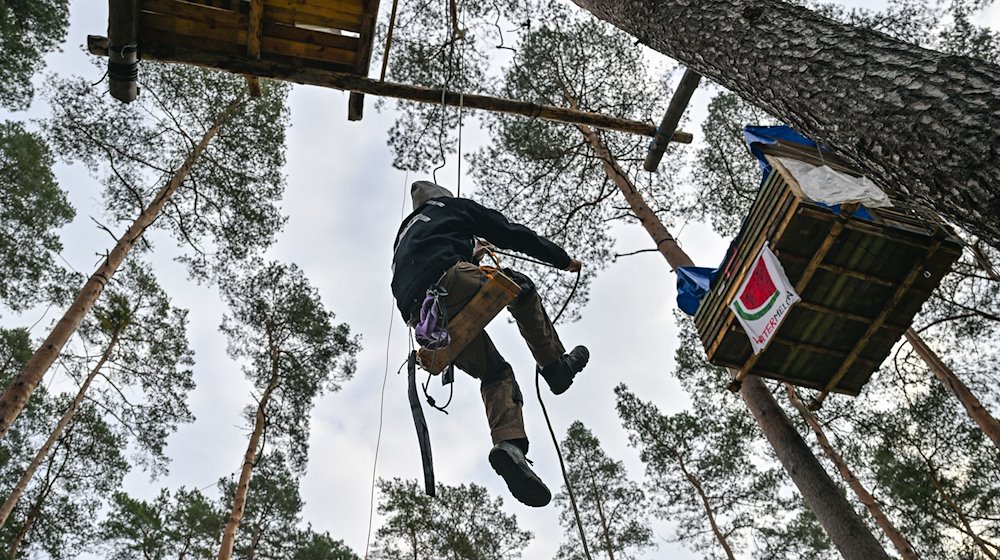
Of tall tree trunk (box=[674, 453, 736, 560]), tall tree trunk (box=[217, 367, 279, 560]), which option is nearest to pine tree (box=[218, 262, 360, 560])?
tall tree trunk (box=[217, 367, 279, 560])

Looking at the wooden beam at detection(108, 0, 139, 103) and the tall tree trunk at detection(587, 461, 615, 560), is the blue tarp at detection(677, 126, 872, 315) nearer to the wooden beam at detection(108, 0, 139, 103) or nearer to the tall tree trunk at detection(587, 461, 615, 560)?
the wooden beam at detection(108, 0, 139, 103)

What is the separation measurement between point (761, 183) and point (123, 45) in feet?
14.4

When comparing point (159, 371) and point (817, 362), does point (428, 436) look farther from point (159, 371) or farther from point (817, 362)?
point (159, 371)

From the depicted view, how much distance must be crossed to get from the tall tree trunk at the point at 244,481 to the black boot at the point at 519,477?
767 centimetres

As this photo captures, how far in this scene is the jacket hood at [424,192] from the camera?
4859 mm

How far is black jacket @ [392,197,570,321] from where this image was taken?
4109 millimetres

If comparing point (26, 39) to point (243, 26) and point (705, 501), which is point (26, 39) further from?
point (705, 501)

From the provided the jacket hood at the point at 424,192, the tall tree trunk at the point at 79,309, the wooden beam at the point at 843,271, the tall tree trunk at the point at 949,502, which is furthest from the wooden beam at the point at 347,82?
the tall tree trunk at the point at 949,502

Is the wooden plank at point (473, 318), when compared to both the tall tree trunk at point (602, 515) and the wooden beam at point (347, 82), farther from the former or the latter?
the tall tree trunk at point (602, 515)

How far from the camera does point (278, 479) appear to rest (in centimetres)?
1698

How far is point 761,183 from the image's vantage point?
484 cm

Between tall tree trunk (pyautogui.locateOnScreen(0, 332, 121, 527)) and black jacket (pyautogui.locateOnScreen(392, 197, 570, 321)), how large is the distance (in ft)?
28.7

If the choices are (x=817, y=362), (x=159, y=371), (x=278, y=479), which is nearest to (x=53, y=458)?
(x=159, y=371)

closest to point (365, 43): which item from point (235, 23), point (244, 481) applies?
point (235, 23)
